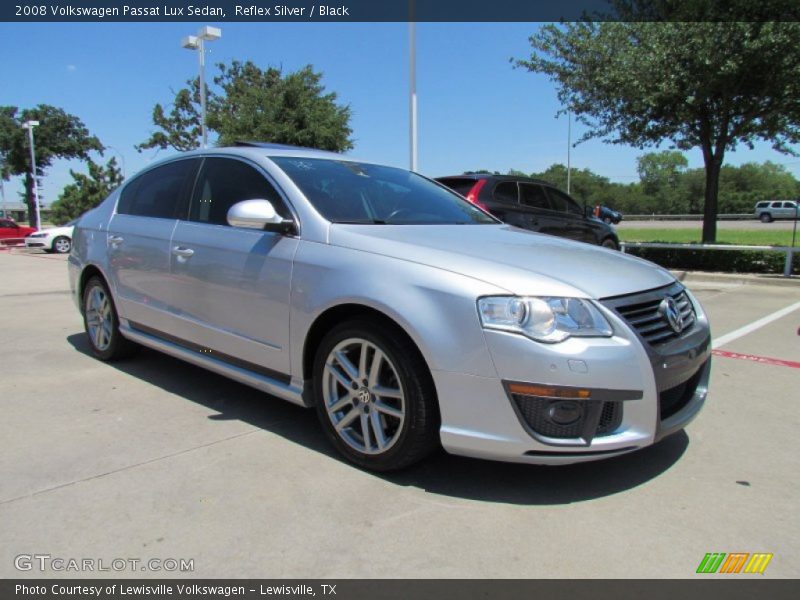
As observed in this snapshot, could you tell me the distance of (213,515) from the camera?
2.60m

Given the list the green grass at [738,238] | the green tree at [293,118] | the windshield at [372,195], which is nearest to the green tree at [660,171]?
the green grass at [738,238]

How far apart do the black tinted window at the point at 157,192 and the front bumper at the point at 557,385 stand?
105 inches

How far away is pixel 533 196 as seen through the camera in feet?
31.2

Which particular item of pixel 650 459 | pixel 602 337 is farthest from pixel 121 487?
pixel 650 459

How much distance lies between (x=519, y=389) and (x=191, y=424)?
2173mm

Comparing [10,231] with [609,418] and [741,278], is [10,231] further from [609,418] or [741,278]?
[609,418]

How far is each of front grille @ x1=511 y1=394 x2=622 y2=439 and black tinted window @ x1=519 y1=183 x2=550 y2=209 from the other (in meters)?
6.96

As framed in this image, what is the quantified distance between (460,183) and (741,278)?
19.3 ft

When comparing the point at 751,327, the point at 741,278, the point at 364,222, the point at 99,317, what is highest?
the point at 364,222

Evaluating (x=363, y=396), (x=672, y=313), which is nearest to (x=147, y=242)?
(x=363, y=396)

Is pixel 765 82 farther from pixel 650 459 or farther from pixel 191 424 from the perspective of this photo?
pixel 191 424

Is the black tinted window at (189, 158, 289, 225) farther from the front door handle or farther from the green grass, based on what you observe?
the green grass

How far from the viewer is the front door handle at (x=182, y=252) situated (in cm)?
389

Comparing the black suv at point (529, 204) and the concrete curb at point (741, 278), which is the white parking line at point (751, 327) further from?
the black suv at point (529, 204)
